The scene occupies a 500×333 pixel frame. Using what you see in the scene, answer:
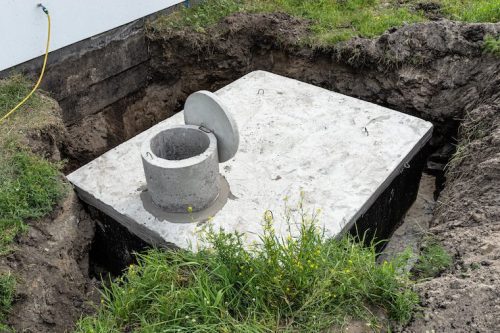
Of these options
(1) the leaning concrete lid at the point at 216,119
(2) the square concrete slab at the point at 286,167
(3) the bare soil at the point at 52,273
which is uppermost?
(1) the leaning concrete lid at the point at 216,119

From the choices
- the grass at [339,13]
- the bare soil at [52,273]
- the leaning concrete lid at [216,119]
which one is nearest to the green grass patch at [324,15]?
the grass at [339,13]

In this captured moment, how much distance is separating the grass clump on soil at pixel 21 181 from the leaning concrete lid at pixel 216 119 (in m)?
1.29

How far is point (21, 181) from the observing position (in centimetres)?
378

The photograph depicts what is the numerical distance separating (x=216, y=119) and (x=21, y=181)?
1663mm

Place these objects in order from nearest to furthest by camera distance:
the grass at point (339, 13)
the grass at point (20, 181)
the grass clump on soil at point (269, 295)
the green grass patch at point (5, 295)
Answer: the grass clump on soil at point (269, 295)
the green grass patch at point (5, 295)
the grass at point (20, 181)
the grass at point (339, 13)

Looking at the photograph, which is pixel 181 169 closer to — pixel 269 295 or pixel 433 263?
pixel 269 295

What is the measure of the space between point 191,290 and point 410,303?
1.30 meters

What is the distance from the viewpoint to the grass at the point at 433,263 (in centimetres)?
311

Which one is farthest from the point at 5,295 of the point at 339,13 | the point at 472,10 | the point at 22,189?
the point at 472,10

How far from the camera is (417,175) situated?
199 inches

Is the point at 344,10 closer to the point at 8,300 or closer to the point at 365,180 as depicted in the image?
the point at 365,180

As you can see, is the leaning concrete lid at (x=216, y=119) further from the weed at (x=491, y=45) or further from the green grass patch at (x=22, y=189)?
the weed at (x=491, y=45)

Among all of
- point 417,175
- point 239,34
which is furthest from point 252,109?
point 417,175

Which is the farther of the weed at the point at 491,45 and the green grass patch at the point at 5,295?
the weed at the point at 491,45
